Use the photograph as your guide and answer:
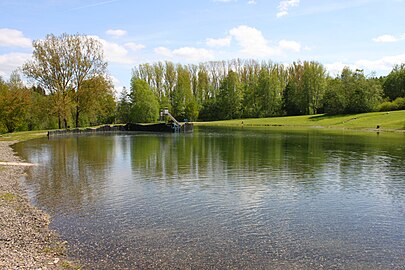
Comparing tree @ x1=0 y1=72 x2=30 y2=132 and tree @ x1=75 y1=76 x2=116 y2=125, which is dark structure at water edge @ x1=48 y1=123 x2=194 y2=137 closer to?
tree @ x1=75 y1=76 x2=116 y2=125

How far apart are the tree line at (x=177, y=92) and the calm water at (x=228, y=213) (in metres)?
38.8

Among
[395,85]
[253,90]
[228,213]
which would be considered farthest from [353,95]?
[228,213]

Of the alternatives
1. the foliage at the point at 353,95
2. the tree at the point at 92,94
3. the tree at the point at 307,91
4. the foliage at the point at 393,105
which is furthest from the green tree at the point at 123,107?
the foliage at the point at 393,105

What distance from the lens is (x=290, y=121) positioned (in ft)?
A: 296

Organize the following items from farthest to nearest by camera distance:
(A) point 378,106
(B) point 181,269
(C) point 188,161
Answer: (A) point 378,106 < (C) point 188,161 < (B) point 181,269

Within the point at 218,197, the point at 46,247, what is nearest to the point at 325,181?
the point at 218,197

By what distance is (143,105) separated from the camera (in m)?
94.9

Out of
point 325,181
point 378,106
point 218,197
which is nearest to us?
point 218,197

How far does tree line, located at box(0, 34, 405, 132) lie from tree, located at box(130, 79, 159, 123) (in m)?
0.25

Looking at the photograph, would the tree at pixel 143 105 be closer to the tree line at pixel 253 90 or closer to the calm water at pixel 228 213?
the tree line at pixel 253 90

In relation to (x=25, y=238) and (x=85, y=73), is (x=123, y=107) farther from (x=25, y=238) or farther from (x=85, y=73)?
(x=25, y=238)

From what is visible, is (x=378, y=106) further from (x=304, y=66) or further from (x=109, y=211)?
(x=109, y=211)

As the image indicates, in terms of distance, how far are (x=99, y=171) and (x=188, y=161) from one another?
6859 millimetres

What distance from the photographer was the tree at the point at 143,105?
3750 inches
